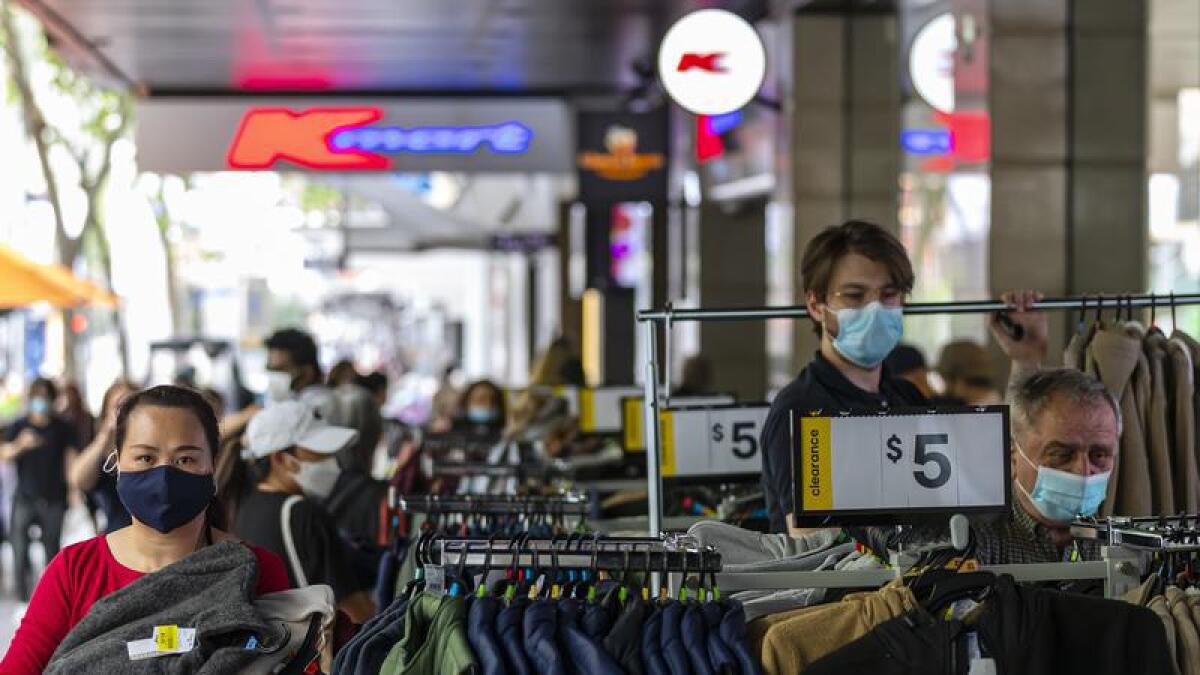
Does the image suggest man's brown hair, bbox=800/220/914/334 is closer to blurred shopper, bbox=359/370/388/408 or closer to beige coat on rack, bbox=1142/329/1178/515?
beige coat on rack, bbox=1142/329/1178/515

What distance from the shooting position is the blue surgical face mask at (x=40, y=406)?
49.6 feet

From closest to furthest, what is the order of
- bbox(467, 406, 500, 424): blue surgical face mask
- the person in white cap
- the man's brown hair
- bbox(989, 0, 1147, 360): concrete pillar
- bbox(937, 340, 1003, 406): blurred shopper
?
the man's brown hair < the person in white cap < bbox(989, 0, 1147, 360): concrete pillar < bbox(937, 340, 1003, 406): blurred shopper < bbox(467, 406, 500, 424): blue surgical face mask

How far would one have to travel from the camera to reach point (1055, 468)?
14.6ft

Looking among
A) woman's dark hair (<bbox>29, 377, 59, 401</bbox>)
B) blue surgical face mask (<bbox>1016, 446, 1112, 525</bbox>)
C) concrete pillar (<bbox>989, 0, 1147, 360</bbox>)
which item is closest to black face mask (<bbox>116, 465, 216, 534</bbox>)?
blue surgical face mask (<bbox>1016, 446, 1112, 525</bbox>)

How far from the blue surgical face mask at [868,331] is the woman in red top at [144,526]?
166 cm

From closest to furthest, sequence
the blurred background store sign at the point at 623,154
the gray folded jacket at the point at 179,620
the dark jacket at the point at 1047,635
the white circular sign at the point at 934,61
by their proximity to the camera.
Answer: the dark jacket at the point at 1047,635 < the gray folded jacket at the point at 179,620 < the white circular sign at the point at 934,61 < the blurred background store sign at the point at 623,154

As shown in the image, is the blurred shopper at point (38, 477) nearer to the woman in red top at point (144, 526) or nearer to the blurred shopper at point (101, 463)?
the blurred shopper at point (101, 463)

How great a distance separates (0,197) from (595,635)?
2796 centimetres

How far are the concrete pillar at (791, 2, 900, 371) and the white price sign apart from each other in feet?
21.6

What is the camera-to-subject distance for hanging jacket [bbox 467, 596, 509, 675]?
3.43 meters

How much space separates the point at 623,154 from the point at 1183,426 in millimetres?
10910

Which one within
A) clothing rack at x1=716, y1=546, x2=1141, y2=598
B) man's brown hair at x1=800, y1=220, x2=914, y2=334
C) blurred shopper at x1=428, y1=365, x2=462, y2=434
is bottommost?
blurred shopper at x1=428, y1=365, x2=462, y2=434

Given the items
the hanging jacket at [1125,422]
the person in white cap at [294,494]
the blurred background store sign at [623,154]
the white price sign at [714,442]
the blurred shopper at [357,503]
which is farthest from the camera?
the blurred background store sign at [623,154]

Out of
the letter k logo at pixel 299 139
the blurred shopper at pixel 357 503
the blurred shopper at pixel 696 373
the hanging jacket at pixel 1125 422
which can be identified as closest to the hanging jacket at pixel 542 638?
the hanging jacket at pixel 1125 422
